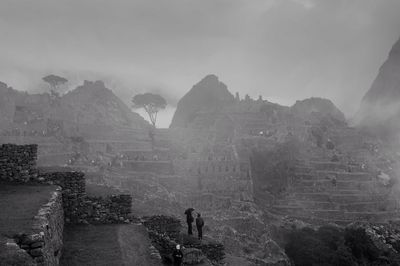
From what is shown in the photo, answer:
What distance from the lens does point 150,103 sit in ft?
258

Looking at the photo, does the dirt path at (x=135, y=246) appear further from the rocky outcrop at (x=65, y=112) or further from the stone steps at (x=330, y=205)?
the rocky outcrop at (x=65, y=112)

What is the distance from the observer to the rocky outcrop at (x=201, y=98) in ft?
286

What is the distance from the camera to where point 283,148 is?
51.8 metres

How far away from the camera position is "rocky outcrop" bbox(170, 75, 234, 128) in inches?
3435

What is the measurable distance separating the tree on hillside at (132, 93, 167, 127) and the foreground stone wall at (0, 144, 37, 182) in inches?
2634

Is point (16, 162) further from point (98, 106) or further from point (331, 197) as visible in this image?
point (98, 106)

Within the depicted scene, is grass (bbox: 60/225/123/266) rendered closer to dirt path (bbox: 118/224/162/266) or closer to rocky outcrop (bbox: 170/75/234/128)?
dirt path (bbox: 118/224/162/266)

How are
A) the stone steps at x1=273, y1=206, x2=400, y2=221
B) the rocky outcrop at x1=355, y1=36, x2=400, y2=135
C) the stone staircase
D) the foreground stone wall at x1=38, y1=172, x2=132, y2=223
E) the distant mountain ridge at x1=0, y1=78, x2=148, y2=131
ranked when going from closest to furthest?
the foreground stone wall at x1=38, y1=172, x2=132, y2=223 → the stone steps at x1=273, y1=206, x2=400, y2=221 → the stone staircase → the distant mountain ridge at x1=0, y1=78, x2=148, y2=131 → the rocky outcrop at x1=355, y1=36, x2=400, y2=135

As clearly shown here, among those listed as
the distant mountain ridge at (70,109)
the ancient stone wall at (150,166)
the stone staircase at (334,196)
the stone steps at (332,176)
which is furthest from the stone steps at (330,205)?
the distant mountain ridge at (70,109)

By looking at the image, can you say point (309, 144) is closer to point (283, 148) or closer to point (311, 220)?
point (283, 148)

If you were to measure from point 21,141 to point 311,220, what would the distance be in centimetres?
2918

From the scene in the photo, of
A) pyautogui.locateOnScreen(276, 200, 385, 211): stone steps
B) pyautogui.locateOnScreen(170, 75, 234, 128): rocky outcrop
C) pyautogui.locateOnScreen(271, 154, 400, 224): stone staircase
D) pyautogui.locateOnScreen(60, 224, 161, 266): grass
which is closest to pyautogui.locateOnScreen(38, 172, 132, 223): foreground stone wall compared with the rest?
pyautogui.locateOnScreen(60, 224, 161, 266): grass

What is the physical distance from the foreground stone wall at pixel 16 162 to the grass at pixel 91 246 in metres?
1.81

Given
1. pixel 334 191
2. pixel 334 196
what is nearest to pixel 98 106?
pixel 334 191
